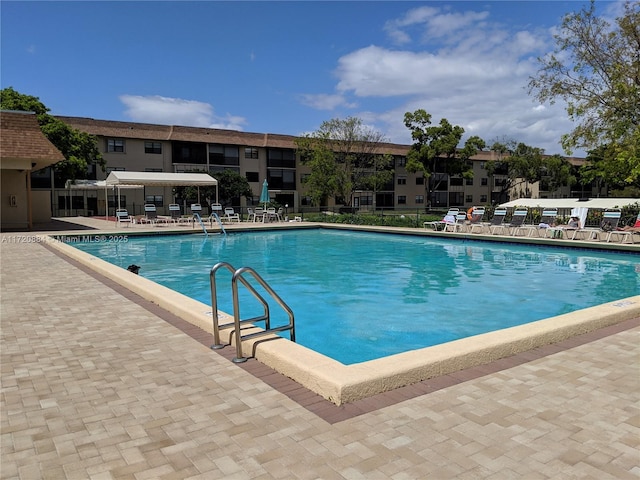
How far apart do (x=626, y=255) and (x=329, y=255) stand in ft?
28.4

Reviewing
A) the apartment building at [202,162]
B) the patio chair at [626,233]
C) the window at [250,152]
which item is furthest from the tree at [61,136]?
the patio chair at [626,233]

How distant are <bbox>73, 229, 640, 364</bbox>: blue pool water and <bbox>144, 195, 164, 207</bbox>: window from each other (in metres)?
22.7

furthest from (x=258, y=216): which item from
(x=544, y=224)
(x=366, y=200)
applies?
(x=366, y=200)

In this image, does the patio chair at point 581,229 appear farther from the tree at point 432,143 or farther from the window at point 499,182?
the window at point 499,182

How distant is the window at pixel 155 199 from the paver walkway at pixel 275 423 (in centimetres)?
3762

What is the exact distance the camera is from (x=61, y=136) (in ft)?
101

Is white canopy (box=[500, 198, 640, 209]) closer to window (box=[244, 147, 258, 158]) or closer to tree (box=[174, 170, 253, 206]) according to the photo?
tree (box=[174, 170, 253, 206])

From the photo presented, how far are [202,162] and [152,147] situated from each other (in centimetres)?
437

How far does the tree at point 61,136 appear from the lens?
96.0 ft

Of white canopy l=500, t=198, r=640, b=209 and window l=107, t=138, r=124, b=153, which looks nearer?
white canopy l=500, t=198, r=640, b=209

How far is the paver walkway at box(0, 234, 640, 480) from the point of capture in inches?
103

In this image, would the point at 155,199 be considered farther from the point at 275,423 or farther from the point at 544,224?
the point at 275,423

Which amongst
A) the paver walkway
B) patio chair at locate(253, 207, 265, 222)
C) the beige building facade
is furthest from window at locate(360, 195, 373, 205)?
the paver walkway

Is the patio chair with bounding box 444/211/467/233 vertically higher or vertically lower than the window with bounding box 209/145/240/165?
lower
